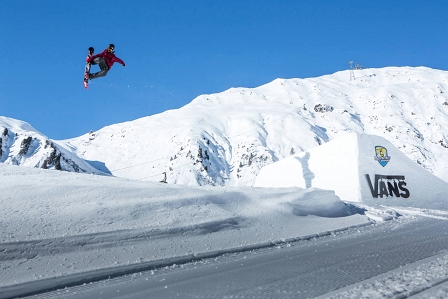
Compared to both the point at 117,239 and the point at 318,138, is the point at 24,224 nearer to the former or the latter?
the point at 117,239

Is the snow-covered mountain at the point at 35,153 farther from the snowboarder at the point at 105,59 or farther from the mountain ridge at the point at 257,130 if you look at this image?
the snowboarder at the point at 105,59

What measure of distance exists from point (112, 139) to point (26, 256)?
100 metres

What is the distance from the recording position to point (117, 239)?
6320mm

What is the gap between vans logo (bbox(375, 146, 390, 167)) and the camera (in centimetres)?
1734

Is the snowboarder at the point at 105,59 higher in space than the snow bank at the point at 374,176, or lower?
higher

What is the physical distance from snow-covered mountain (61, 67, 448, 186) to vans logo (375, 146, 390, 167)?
207ft

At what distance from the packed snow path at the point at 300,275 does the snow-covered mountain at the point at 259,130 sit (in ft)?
240

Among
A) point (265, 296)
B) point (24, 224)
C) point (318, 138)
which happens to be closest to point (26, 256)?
point (24, 224)

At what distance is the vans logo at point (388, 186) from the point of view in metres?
16.6

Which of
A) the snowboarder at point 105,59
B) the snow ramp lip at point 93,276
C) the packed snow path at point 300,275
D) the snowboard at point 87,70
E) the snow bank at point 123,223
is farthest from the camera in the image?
the snowboard at point 87,70

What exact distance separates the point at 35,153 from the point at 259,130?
54.3 metres

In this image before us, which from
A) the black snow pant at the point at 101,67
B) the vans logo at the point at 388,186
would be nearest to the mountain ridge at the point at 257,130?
the vans logo at the point at 388,186

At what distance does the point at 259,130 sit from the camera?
92.9 meters

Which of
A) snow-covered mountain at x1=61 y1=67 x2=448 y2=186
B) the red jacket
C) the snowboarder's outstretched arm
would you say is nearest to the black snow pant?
the red jacket
